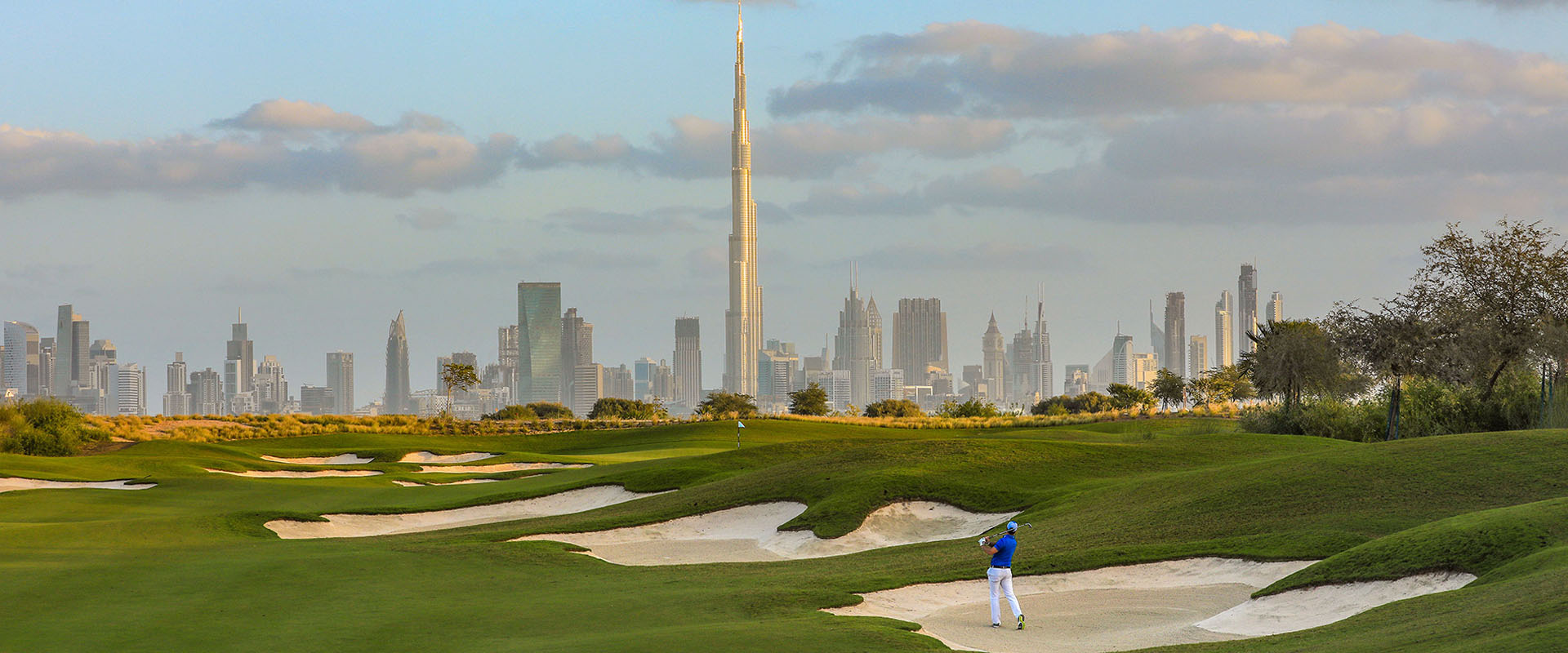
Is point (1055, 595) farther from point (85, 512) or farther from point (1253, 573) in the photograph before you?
point (85, 512)

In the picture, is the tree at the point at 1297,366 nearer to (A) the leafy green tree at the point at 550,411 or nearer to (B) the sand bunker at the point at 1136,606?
(B) the sand bunker at the point at 1136,606

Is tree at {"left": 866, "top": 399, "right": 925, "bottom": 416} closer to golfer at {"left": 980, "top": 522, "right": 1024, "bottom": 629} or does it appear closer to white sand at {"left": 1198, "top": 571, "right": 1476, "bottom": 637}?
golfer at {"left": 980, "top": 522, "right": 1024, "bottom": 629}

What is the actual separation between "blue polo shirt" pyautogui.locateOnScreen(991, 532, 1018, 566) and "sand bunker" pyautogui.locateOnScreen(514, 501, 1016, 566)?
353 inches

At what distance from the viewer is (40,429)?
194 feet

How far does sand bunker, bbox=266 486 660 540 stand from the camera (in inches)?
1259

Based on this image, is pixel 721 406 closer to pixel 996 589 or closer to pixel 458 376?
pixel 458 376

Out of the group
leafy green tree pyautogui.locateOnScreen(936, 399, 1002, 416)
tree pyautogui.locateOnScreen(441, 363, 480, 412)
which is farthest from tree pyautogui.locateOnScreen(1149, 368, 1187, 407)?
tree pyautogui.locateOnScreen(441, 363, 480, 412)

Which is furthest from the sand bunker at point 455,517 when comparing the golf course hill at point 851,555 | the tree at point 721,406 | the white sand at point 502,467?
the tree at point 721,406

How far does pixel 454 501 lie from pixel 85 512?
1008cm

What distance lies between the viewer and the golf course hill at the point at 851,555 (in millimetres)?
15359

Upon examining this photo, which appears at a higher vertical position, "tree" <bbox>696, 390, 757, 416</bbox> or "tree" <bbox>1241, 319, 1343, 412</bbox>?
"tree" <bbox>1241, 319, 1343, 412</bbox>

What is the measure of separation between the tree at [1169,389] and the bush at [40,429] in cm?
7233

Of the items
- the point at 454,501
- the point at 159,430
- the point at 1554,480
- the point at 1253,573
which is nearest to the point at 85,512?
the point at 454,501

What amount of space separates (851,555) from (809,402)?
92215 mm
